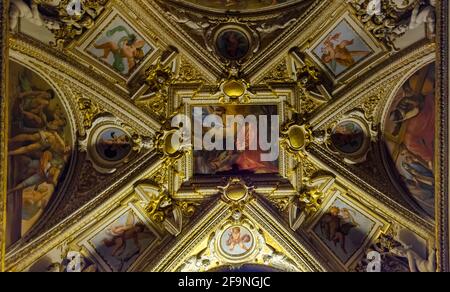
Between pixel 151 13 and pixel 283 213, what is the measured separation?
462 centimetres

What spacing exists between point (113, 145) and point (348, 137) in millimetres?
4617

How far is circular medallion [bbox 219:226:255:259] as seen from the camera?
502 inches

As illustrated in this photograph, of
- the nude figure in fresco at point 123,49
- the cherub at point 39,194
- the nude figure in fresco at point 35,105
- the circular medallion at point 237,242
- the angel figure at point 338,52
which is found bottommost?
the circular medallion at point 237,242

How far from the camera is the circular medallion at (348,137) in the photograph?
12.7 meters

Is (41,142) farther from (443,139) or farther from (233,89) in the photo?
(443,139)

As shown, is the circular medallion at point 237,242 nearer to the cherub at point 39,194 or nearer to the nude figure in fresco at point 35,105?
the cherub at point 39,194

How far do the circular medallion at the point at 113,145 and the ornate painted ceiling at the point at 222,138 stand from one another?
2cm

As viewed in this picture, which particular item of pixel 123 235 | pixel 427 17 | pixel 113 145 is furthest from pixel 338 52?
pixel 123 235

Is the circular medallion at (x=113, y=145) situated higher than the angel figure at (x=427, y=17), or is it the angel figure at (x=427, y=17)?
the angel figure at (x=427, y=17)

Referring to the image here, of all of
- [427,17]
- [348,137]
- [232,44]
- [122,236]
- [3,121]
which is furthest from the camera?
[348,137]

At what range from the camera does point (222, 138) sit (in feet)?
42.2

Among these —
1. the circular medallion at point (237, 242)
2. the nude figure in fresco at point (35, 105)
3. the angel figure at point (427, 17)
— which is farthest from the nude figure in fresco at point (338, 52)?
the nude figure in fresco at point (35, 105)
